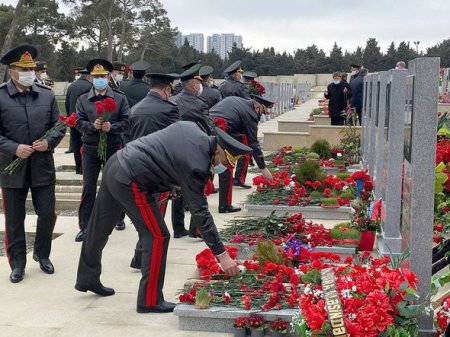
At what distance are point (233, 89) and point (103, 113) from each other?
17.3 ft

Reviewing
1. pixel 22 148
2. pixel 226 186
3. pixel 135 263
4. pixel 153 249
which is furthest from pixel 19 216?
pixel 226 186

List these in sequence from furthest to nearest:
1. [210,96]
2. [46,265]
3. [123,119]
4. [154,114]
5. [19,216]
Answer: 1. [210,96]
2. [123,119]
3. [154,114]
4. [46,265]
5. [19,216]

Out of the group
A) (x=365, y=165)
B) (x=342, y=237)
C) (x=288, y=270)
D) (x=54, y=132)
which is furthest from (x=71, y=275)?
(x=365, y=165)

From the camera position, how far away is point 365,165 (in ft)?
39.5

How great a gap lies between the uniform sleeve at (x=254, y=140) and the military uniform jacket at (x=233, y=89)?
3.16 meters

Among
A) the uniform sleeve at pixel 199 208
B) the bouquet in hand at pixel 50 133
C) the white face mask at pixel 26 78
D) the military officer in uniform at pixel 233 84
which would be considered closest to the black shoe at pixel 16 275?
the bouquet in hand at pixel 50 133

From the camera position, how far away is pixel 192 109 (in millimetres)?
8250

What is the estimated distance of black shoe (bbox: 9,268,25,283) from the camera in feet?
21.7

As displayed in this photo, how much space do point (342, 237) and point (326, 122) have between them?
45.9 feet

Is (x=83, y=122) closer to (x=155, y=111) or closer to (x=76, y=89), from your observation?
(x=155, y=111)

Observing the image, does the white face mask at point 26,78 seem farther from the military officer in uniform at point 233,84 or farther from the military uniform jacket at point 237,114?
the military officer in uniform at point 233,84

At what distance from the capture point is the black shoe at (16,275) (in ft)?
21.7

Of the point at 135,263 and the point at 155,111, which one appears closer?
the point at 135,263

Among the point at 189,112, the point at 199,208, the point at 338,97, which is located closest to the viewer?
the point at 199,208
